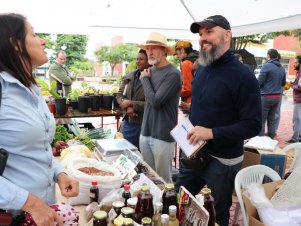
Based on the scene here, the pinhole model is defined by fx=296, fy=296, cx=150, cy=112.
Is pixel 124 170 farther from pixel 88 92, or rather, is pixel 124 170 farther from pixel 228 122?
pixel 88 92

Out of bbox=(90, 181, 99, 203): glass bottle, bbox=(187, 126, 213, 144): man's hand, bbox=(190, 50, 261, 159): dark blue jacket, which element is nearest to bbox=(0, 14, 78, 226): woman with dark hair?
bbox=(90, 181, 99, 203): glass bottle

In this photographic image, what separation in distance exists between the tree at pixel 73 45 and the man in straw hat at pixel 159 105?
24.4 meters

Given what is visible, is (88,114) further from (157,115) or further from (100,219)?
(100,219)

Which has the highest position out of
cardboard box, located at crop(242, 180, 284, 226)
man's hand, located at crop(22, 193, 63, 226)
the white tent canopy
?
the white tent canopy

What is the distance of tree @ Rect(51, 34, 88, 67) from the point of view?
83.9ft

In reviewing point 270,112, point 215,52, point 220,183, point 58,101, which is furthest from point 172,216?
point 270,112

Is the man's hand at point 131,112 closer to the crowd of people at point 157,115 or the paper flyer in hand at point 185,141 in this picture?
the crowd of people at point 157,115

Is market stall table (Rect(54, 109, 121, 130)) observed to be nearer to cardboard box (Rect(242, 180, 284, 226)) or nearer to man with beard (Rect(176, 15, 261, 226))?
man with beard (Rect(176, 15, 261, 226))

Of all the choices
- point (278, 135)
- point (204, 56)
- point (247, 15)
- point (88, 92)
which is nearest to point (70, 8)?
point (88, 92)

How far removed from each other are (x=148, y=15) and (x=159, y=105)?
6.23 ft

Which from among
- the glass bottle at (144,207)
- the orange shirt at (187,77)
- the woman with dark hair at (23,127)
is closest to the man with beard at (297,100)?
the orange shirt at (187,77)

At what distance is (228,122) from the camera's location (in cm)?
183

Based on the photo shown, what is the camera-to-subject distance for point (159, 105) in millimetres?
2527

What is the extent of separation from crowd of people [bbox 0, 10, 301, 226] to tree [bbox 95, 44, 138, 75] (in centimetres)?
2293
